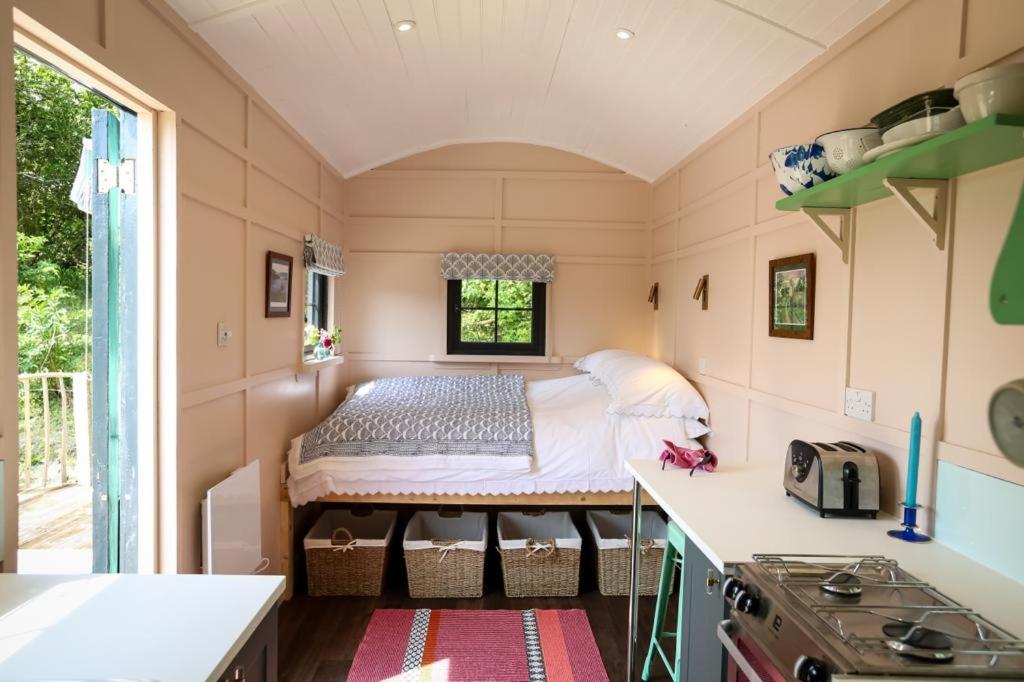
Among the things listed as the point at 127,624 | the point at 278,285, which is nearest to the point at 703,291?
the point at 278,285

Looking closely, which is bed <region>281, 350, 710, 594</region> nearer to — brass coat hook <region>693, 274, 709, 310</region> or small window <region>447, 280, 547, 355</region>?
brass coat hook <region>693, 274, 709, 310</region>

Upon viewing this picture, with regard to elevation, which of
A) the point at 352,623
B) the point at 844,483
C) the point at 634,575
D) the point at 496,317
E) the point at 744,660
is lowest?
the point at 352,623

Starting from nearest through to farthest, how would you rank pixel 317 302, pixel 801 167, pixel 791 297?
pixel 801 167
pixel 791 297
pixel 317 302

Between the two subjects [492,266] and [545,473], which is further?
[492,266]

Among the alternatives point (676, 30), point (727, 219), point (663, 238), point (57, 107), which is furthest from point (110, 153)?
point (663, 238)

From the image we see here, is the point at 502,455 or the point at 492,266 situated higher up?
the point at 492,266

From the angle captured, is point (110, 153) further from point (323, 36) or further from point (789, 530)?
point (789, 530)

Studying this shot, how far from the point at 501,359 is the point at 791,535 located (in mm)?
3078

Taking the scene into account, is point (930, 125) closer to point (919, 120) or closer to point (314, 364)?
point (919, 120)

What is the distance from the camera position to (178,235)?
75.9 inches

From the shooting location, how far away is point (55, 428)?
293 centimetres

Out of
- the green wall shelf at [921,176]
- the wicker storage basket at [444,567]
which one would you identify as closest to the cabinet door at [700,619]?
the green wall shelf at [921,176]

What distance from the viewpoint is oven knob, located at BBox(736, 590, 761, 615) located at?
1162 mm

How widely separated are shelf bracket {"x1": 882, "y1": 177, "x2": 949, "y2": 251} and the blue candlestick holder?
0.71 m
